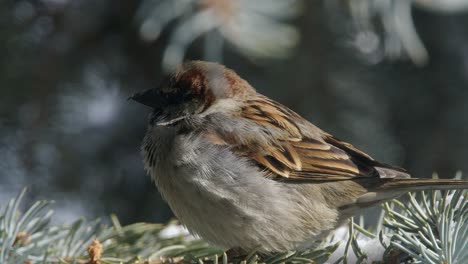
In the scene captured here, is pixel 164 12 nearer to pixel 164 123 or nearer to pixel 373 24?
pixel 164 123

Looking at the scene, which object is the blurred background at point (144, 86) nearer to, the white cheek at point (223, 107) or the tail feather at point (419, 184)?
the white cheek at point (223, 107)

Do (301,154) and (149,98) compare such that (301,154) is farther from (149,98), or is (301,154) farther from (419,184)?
(149,98)

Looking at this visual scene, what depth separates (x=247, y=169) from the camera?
8.19ft

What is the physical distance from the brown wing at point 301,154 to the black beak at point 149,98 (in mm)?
256

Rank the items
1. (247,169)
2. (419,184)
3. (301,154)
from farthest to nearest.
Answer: (301,154) → (247,169) → (419,184)

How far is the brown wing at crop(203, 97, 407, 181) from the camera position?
8.30ft

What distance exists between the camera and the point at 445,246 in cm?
177

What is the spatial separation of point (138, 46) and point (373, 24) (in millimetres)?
1067

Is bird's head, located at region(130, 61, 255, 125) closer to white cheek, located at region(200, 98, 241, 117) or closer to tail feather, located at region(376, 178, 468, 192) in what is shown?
white cheek, located at region(200, 98, 241, 117)

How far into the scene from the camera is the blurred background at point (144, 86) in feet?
10.6

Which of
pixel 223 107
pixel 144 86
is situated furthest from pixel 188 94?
pixel 144 86

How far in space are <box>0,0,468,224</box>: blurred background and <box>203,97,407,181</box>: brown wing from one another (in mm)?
463

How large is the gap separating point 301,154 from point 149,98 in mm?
561

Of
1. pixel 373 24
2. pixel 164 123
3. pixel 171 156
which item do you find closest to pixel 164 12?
pixel 164 123
